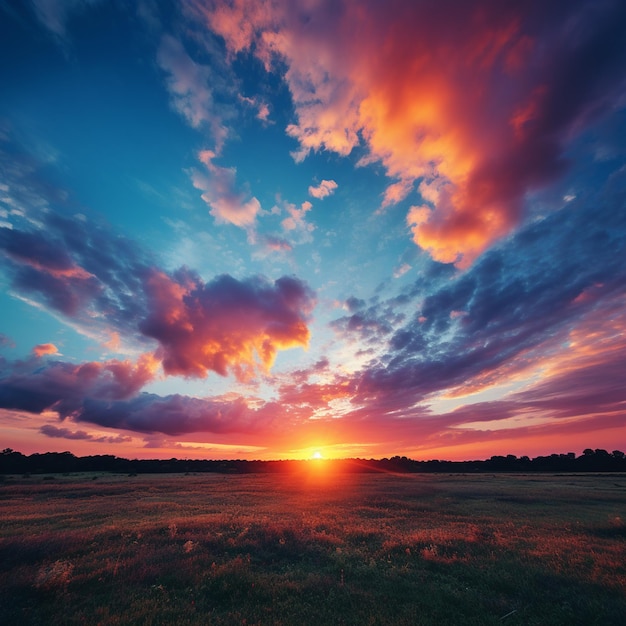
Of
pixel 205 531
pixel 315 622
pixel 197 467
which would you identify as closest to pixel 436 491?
pixel 205 531

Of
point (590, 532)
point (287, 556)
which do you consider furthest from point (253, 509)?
point (590, 532)

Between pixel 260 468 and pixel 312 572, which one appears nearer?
pixel 312 572

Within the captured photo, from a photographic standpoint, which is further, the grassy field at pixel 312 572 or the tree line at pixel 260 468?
the tree line at pixel 260 468

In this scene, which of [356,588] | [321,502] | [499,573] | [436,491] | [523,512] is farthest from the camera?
[436,491]

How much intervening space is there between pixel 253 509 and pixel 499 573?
21.6 metres

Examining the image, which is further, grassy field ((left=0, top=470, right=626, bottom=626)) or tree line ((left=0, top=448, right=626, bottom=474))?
tree line ((left=0, top=448, right=626, bottom=474))

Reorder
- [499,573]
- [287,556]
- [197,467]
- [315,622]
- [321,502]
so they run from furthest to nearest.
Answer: [197,467], [321,502], [287,556], [499,573], [315,622]

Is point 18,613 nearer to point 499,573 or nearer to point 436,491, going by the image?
point 499,573

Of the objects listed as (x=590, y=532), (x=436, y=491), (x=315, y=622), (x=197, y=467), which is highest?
(x=197, y=467)

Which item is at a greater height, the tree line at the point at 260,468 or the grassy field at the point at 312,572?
the tree line at the point at 260,468

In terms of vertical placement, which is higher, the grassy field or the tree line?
the tree line

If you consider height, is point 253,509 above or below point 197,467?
below

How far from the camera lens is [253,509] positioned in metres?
28.5

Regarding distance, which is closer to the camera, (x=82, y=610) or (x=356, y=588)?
(x=82, y=610)
